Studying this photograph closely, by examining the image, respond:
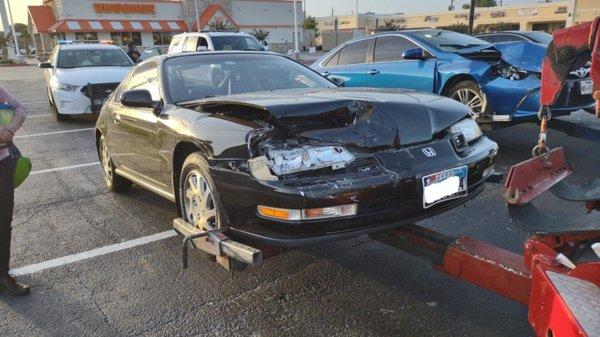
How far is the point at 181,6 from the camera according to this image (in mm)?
47469

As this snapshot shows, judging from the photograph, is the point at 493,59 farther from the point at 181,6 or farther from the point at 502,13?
the point at 502,13

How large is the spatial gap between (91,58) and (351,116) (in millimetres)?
10249

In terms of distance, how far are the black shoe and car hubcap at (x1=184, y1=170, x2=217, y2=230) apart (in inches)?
46.9

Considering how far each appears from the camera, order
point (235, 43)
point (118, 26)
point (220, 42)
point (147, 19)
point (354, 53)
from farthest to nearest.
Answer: point (147, 19), point (118, 26), point (235, 43), point (220, 42), point (354, 53)

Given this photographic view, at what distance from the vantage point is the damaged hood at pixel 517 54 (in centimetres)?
626

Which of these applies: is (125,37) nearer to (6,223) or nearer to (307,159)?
(6,223)

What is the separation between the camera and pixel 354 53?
27.9 ft

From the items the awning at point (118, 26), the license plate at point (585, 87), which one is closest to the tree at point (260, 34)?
the awning at point (118, 26)

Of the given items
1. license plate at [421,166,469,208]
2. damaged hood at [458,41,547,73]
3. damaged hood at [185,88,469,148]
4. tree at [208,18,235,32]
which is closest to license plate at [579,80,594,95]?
damaged hood at [458,41,547,73]

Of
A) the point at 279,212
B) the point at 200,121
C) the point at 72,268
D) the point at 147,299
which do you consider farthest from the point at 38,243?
the point at 279,212

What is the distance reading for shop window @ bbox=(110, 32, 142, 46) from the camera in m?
45.0

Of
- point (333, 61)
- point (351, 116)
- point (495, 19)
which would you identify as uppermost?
point (351, 116)

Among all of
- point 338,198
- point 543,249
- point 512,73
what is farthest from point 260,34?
point 543,249

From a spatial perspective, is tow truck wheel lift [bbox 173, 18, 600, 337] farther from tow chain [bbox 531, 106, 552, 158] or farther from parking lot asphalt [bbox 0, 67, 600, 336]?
parking lot asphalt [bbox 0, 67, 600, 336]
